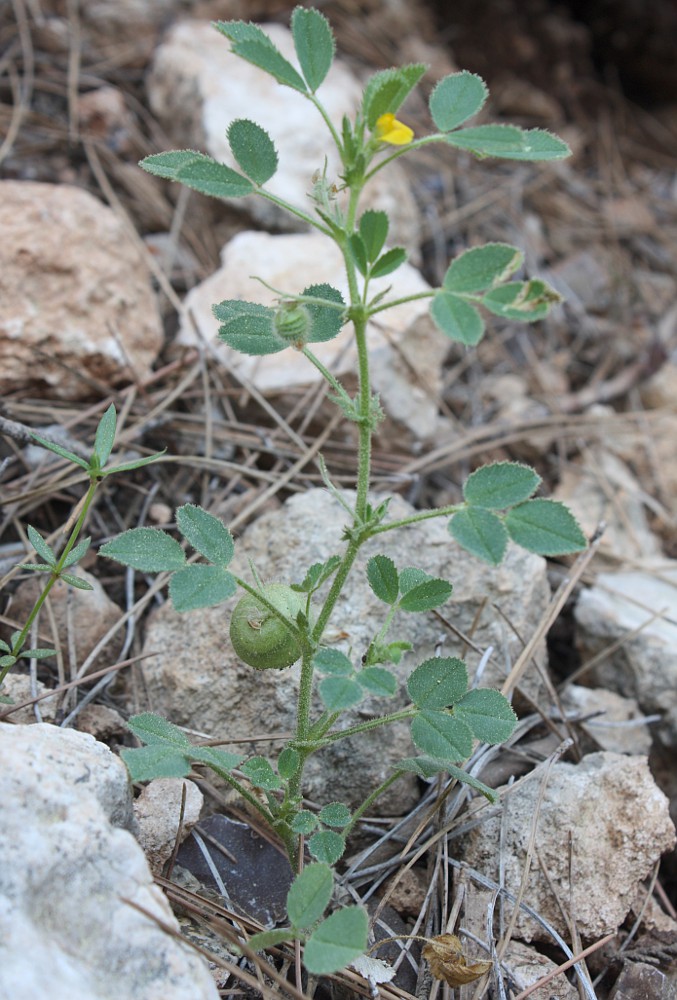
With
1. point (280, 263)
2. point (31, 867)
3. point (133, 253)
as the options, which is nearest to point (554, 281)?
point (280, 263)

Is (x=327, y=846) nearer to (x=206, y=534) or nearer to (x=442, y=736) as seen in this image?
(x=442, y=736)

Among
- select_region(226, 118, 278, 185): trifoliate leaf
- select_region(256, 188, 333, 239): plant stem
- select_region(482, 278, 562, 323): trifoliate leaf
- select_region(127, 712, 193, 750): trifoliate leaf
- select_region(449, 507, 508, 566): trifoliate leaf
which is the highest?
select_region(226, 118, 278, 185): trifoliate leaf

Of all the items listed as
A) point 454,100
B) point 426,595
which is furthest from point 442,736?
point 454,100

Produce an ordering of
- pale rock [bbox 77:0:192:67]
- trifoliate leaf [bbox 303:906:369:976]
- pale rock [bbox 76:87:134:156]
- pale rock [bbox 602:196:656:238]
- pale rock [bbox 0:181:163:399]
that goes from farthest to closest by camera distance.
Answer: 1. pale rock [bbox 602:196:656:238]
2. pale rock [bbox 77:0:192:67]
3. pale rock [bbox 76:87:134:156]
4. pale rock [bbox 0:181:163:399]
5. trifoliate leaf [bbox 303:906:369:976]

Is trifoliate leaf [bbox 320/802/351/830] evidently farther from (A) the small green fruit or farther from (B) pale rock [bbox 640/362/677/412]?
(B) pale rock [bbox 640/362/677/412]

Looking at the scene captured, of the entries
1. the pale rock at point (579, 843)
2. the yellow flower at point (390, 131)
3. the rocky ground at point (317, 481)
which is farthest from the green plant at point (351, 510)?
the pale rock at point (579, 843)

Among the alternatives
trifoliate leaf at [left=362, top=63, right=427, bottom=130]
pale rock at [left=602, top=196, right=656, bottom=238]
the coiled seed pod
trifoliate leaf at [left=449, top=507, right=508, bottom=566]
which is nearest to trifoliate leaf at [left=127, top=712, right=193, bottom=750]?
trifoliate leaf at [left=449, top=507, right=508, bottom=566]

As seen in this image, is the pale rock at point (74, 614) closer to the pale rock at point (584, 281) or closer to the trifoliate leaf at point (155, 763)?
the trifoliate leaf at point (155, 763)

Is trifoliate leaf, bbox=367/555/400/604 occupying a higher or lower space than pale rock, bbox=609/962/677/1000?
higher
